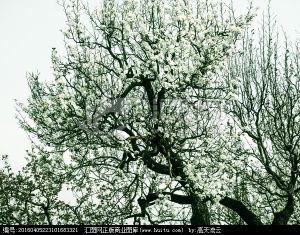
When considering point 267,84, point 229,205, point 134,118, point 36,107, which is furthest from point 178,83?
point 36,107

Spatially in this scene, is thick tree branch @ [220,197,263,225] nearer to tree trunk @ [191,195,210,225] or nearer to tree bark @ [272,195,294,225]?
tree bark @ [272,195,294,225]

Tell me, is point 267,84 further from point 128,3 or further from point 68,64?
point 68,64
